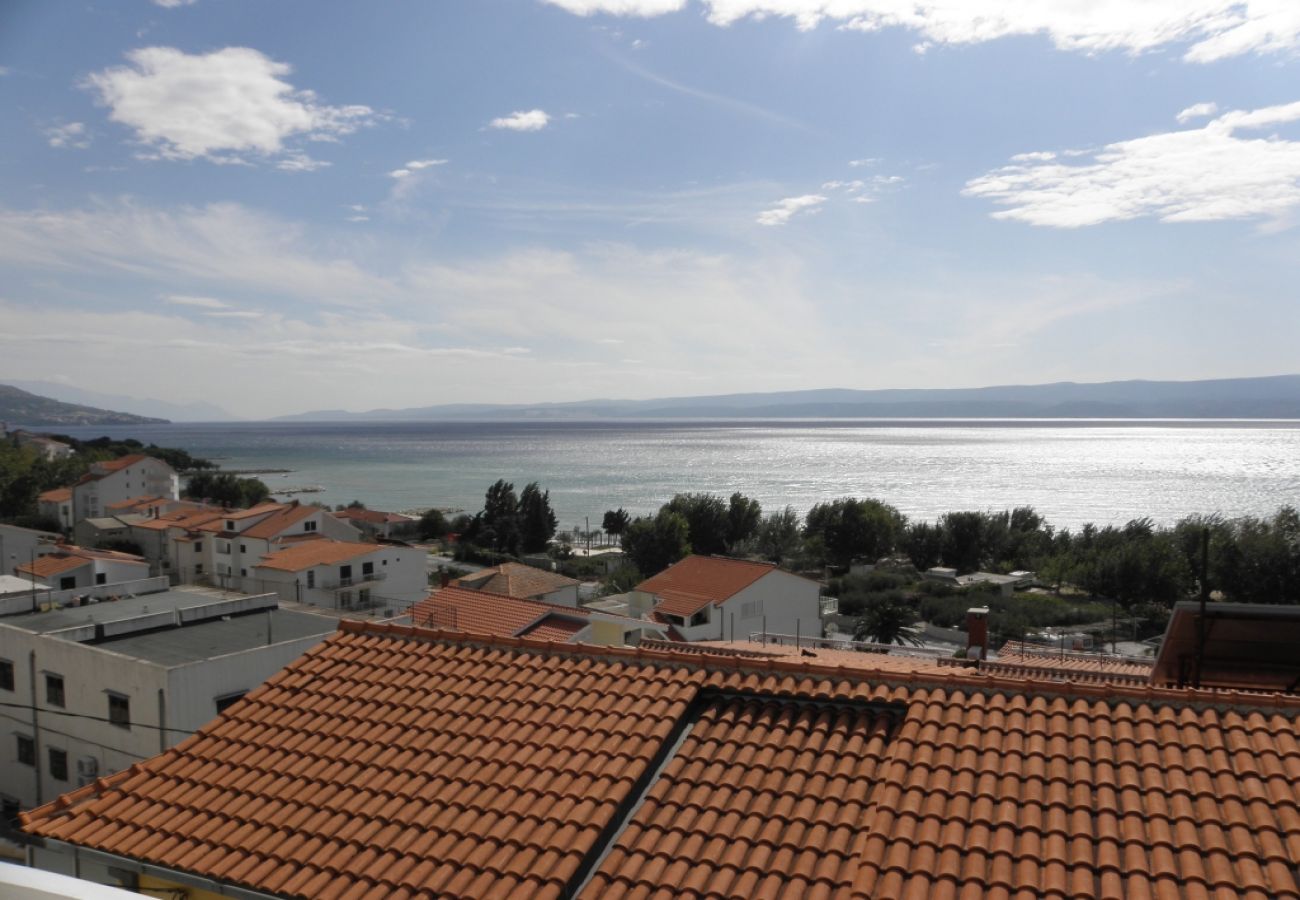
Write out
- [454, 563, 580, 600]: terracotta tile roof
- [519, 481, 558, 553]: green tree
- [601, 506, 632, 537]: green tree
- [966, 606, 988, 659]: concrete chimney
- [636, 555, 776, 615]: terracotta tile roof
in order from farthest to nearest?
[601, 506, 632, 537]: green tree
[519, 481, 558, 553]: green tree
[454, 563, 580, 600]: terracotta tile roof
[636, 555, 776, 615]: terracotta tile roof
[966, 606, 988, 659]: concrete chimney

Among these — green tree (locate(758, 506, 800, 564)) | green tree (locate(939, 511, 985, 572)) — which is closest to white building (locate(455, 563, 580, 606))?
green tree (locate(758, 506, 800, 564))

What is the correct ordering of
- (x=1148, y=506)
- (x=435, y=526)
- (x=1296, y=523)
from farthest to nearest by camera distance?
(x=1148, y=506) < (x=435, y=526) < (x=1296, y=523)

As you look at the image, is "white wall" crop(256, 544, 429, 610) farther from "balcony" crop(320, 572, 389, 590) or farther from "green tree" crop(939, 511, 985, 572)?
"green tree" crop(939, 511, 985, 572)

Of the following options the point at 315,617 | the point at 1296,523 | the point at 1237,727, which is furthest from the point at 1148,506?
the point at 1237,727

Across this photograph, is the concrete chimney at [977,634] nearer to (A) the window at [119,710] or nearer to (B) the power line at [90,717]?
(B) the power line at [90,717]

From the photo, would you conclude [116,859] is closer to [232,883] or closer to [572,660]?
[232,883]

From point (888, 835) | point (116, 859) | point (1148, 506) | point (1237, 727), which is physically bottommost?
point (1148, 506)
